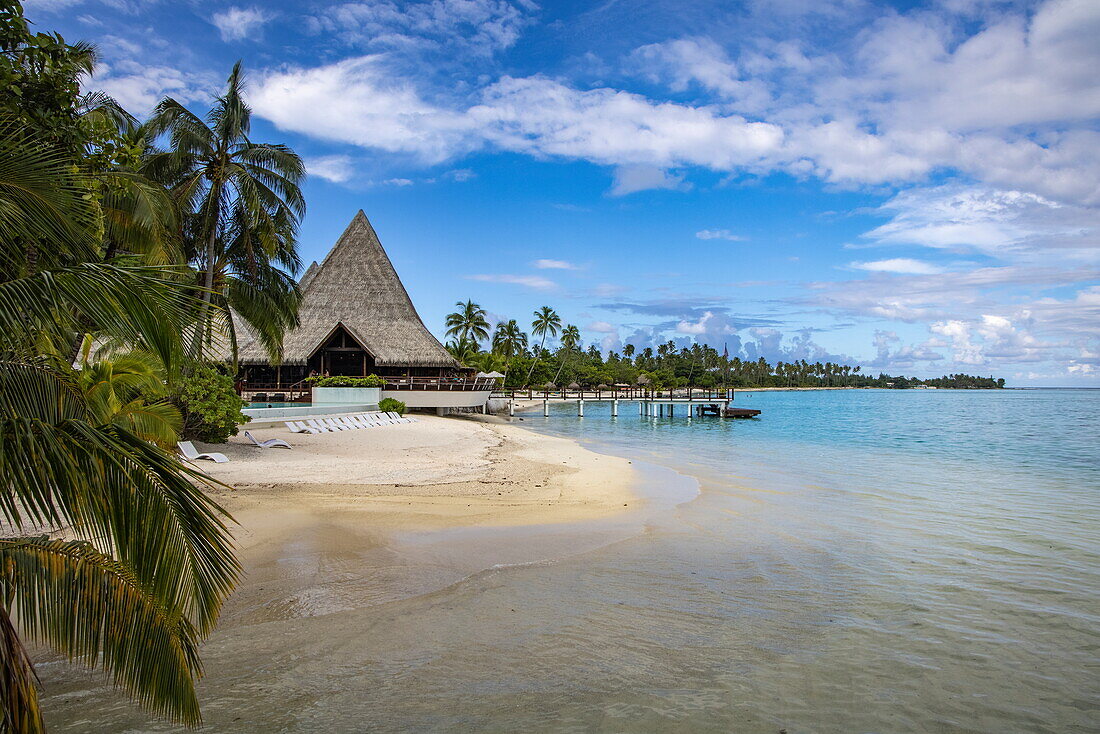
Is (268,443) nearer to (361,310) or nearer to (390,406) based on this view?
(390,406)

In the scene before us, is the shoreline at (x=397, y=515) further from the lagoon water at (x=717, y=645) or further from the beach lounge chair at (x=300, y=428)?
the beach lounge chair at (x=300, y=428)

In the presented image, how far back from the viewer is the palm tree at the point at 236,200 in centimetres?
1532

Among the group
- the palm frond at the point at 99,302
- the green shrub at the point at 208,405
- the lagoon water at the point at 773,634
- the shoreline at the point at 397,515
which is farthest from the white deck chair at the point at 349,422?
the palm frond at the point at 99,302

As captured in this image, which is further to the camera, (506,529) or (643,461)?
(643,461)

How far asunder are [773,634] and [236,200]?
51.8 ft

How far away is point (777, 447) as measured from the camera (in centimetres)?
2411

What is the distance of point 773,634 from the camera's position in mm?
5277

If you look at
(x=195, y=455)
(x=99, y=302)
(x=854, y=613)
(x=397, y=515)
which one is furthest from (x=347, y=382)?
(x=99, y=302)

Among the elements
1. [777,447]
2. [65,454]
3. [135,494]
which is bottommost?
[777,447]

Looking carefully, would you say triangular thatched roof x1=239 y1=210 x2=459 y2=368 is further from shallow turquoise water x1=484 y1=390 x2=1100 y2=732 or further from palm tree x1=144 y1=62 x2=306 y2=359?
shallow turquoise water x1=484 y1=390 x2=1100 y2=732

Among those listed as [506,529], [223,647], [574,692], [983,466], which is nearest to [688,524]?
[506,529]

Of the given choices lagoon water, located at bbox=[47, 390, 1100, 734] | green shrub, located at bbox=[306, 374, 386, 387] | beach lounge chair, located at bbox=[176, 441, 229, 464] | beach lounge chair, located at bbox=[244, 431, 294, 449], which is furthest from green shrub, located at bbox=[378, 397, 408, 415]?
lagoon water, located at bbox=[47, 390, 1100, 734]

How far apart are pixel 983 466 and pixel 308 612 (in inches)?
774

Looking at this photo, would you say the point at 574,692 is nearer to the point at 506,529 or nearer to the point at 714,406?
the point at 506,529
